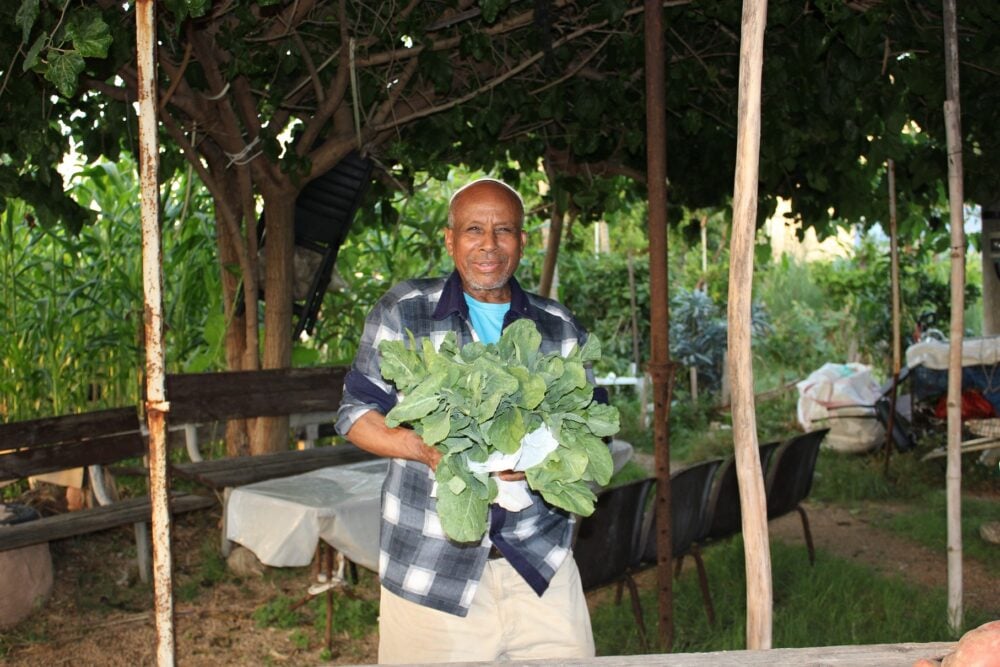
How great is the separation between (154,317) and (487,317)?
0.81 metres

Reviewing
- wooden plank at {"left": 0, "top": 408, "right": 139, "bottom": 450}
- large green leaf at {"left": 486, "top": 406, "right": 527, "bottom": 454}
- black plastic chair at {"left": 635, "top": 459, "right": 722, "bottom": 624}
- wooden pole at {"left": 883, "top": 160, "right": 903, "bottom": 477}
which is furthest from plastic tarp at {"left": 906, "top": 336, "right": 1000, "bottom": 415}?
large green leaf at {"left": 486, "top": 406, "right": 527, "bottom": 454}

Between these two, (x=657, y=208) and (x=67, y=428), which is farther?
(x=67, y=428)

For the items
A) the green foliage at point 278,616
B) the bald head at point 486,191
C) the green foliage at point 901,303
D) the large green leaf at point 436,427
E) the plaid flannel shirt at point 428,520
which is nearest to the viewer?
the large green leaf at point 436,427

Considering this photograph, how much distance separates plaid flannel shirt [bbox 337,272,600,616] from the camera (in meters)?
2.53

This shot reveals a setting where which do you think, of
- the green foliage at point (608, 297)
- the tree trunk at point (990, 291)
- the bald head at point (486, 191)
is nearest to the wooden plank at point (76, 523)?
the bald head at point (486, 191)

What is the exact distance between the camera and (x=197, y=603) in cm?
517

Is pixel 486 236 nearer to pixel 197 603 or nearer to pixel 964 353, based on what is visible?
Result: pixel 197 603

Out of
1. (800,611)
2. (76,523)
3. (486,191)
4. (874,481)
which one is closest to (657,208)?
(486,191)

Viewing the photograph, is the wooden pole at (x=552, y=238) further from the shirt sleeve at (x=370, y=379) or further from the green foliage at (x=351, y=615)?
the shirt sleeve at (x=370, y=379)

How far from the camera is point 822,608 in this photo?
4828mm

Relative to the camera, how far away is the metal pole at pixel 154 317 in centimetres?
234

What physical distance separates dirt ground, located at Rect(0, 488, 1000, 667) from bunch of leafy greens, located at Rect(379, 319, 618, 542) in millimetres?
2619

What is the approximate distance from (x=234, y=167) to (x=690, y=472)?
3.03m

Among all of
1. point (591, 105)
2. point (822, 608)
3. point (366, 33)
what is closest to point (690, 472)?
point (822, 608)
